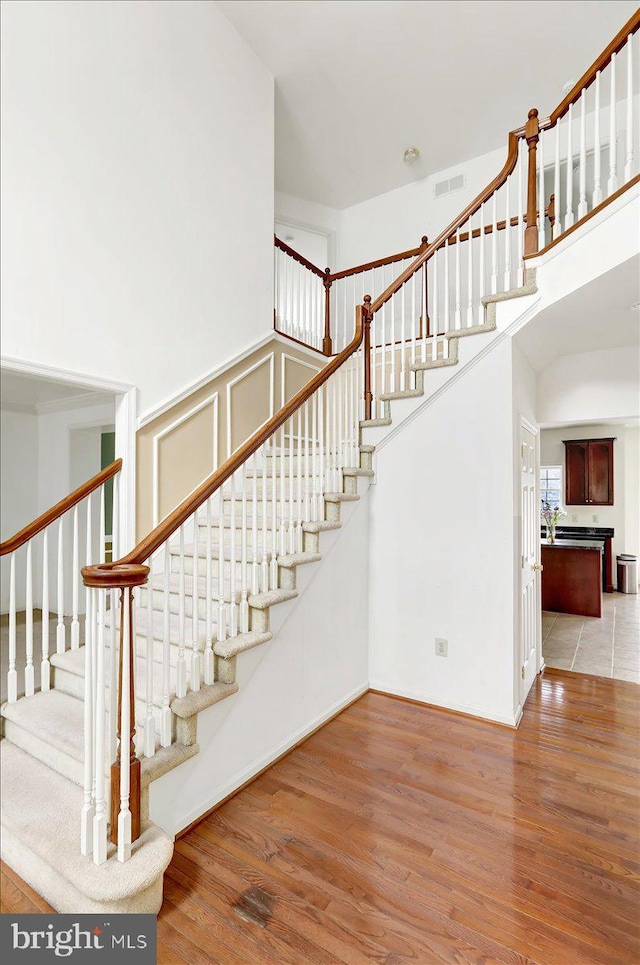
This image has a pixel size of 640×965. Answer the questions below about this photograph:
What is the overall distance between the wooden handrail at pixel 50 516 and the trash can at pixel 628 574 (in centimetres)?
753

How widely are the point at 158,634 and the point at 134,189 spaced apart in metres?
2.85

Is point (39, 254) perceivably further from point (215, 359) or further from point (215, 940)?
point (215, 940)

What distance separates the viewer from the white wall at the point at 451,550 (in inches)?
122

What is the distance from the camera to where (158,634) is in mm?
2537

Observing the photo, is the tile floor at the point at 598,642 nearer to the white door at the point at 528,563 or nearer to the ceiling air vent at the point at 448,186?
the white door at the point at 528,563

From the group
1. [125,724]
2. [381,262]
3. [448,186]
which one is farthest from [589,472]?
[125,724]

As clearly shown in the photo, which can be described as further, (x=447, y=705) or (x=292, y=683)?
(x=447, y=705)

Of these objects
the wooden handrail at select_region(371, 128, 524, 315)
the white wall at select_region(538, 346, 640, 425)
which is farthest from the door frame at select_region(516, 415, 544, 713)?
the wooden handrail at select_region(371, 128, 524, 315)

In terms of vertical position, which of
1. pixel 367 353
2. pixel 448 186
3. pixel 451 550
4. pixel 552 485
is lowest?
pixel 451 550

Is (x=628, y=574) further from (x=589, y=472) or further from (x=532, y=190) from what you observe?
(x=532, y=190)

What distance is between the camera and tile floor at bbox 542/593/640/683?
165 inches

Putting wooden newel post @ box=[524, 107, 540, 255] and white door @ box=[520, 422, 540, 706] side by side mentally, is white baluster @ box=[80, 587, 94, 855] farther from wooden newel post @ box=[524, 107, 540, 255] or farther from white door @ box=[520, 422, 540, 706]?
wooden newel post @ box=[524, 107, 540, 255]

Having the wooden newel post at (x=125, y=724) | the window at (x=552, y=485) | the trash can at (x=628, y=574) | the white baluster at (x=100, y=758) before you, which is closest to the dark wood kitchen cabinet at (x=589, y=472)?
the window at (x=552, y=485)

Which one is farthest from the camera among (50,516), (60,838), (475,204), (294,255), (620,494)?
(620,494)
